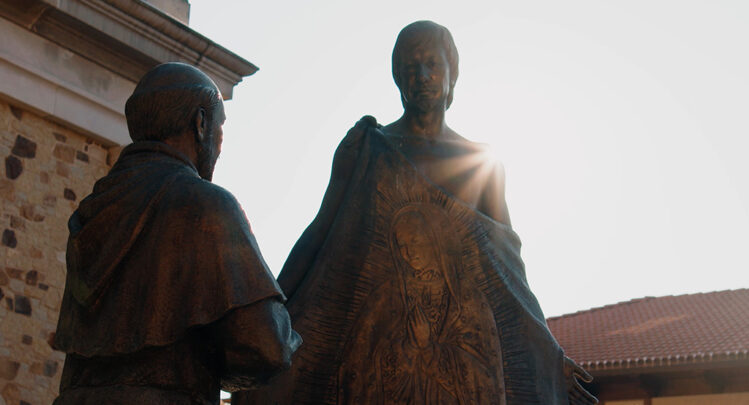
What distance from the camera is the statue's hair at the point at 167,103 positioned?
277cm

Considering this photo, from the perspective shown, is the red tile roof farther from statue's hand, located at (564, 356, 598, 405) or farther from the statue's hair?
the statue's hair

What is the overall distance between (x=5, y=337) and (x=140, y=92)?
6.29 m

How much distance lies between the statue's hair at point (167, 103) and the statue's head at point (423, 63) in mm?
1971

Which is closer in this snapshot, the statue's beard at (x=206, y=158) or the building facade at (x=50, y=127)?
the statue's beard at (x=206, y=158)

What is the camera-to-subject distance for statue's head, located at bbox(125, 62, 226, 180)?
2770 millimetres

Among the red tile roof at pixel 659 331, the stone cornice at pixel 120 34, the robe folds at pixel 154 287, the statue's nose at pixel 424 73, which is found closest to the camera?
the robe folds at pixel 154 287

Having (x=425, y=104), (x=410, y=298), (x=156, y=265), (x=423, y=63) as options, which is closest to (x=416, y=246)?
(x=410, y=298)

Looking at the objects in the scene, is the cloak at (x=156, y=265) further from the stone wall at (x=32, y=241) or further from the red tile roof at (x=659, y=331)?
the red tile roof at (x=659, y=331)

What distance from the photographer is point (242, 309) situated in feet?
8.15

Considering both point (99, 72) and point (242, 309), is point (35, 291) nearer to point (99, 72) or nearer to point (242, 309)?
point (99, 72)

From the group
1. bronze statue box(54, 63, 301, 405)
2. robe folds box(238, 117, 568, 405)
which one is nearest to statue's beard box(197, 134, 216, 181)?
bronze statue box(54, 63, 301, 405)

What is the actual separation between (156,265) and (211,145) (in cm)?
45

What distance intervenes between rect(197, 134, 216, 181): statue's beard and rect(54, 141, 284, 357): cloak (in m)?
0.19

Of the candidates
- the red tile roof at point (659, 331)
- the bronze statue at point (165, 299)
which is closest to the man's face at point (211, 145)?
the bronze statue at point (165, 299)
